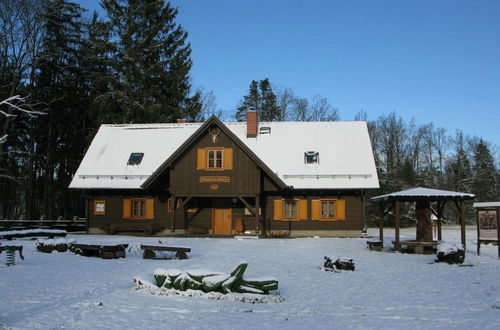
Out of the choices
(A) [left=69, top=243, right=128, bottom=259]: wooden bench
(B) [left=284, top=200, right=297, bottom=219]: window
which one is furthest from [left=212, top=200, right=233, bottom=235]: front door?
(A) [left=69, top=243, right=128, bottom=259]: wooden bench

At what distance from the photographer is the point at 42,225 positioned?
1137 inches

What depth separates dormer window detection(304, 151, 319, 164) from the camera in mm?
28000

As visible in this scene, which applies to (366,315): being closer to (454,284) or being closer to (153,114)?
(454,284)

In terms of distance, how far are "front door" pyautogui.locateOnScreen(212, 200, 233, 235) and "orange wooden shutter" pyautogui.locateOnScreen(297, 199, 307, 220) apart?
393 centimetres

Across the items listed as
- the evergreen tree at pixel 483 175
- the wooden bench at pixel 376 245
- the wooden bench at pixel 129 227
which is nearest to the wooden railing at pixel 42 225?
the wooden bench at pixel 129 227

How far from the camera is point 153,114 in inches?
1523

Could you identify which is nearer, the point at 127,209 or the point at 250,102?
the point at 127,209

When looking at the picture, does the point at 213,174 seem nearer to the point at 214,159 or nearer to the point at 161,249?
the point at 214,159

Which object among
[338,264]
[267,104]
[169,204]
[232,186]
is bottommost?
[338,264]

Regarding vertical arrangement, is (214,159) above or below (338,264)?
above

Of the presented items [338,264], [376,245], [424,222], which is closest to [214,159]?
[376,245]

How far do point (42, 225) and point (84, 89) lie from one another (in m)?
15.8

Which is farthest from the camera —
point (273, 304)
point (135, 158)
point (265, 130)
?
point (265, 130)

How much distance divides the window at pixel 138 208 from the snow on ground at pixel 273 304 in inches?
442
